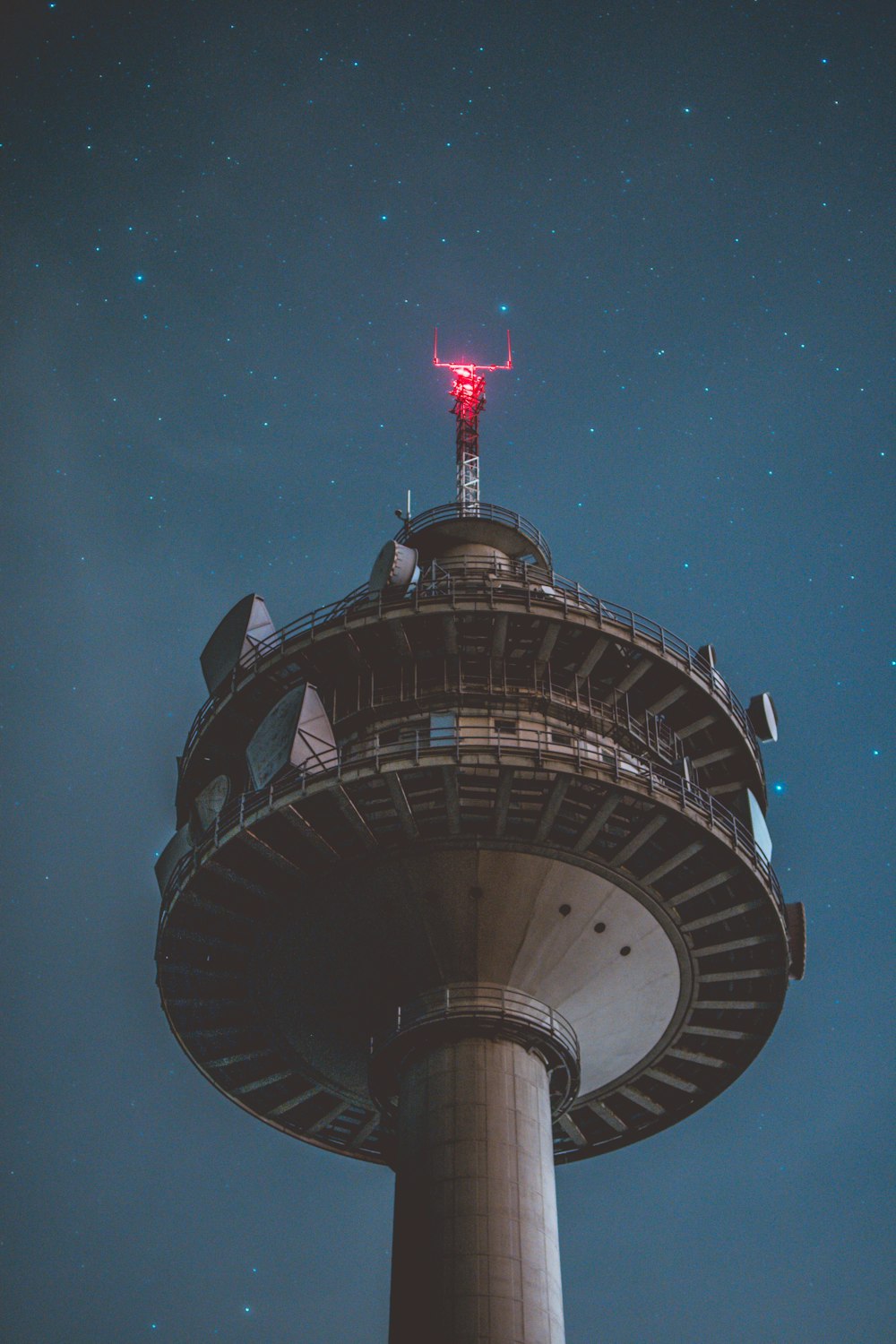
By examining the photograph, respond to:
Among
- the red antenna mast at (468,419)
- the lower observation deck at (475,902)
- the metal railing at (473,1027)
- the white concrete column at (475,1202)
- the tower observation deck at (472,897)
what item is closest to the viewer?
the white concrete column at (475,1202)

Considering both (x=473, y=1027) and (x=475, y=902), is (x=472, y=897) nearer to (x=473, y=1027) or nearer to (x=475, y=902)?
(x=475, y=902)

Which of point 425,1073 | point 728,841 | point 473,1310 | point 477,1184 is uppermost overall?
point 728,841

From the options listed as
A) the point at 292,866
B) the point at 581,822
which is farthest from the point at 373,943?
the point at 581,822

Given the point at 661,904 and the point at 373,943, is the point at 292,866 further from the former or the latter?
the point at 661,904

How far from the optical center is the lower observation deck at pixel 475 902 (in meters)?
26.6

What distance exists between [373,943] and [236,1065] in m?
6.63

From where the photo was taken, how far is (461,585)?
99.2 ft

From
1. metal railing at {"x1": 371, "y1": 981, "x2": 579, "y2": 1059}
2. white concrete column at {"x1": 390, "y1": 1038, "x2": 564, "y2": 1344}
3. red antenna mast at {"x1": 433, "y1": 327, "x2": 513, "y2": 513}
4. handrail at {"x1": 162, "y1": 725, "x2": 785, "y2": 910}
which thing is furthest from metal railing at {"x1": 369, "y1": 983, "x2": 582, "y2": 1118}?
red antenna mast at {"x1": 433, "y1": 327, "x2": 513, "y2": 513}

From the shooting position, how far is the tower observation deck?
25875 mm

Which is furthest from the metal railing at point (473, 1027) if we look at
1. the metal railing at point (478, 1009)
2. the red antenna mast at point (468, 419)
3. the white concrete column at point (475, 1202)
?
the red antenna mast at point (468, 419)

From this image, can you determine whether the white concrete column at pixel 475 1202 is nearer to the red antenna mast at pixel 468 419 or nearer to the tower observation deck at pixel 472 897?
the tower observation deck at pixel 472 897

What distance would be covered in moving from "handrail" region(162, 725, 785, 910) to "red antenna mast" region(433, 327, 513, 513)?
13.2 meters

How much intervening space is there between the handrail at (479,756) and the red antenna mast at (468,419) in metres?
13.2

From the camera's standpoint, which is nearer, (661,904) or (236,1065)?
(661,904)
